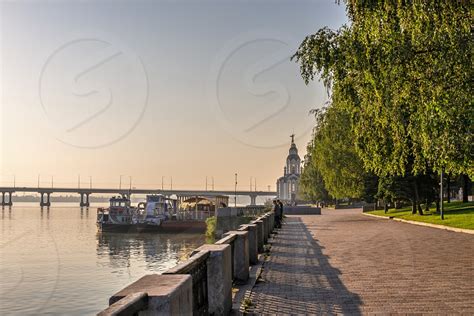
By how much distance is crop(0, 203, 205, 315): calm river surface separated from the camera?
23.9 m

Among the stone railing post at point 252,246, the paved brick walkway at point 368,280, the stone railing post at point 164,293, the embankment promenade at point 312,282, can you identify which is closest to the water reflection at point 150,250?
the paved brick walkway at point 368,280

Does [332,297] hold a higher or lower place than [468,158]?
lower

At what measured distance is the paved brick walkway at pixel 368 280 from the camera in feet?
32.3

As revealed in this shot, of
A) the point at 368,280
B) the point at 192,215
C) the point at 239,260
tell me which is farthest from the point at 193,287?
the point at 192,215

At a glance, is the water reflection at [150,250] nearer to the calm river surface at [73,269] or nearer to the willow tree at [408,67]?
the calm river surface at [73,269]

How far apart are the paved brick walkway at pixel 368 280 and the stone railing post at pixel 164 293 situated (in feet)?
12.6

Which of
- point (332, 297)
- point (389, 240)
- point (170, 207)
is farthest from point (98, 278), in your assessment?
point (170, 207)

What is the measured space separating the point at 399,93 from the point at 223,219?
1837 inches

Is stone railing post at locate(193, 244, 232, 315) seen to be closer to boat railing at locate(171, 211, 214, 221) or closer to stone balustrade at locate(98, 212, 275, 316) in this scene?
stone balustrade at locate(98, 212, 275, 316)

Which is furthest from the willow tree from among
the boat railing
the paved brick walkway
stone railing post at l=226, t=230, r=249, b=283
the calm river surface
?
the boat railing

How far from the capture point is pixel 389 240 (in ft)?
80.7

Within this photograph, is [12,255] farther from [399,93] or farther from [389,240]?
[399,93]

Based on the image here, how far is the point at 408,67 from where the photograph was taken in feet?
50.2

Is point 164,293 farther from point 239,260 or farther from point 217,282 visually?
point 239,260
